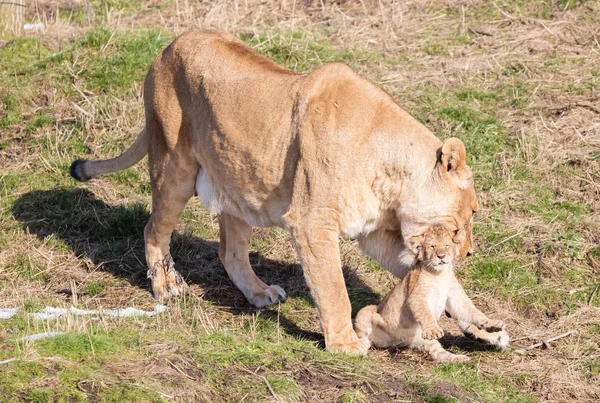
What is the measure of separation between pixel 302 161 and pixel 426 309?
1200 mm

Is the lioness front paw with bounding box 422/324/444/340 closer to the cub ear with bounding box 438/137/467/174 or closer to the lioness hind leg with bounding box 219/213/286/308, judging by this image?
the cub ear with bounding box 438/137/467/174

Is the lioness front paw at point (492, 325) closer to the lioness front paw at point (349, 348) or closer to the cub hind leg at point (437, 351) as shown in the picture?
the cub hind leg at point (437, 351)

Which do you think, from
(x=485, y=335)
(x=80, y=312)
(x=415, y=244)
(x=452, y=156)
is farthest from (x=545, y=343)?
(x=80, y=312)

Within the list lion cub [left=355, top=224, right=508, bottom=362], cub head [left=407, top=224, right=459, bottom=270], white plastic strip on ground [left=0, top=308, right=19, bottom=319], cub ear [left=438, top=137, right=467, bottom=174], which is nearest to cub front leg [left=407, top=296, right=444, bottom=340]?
lion cub [left=355, top=224, right=508, bottom=362]

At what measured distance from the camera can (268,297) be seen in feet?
24.4

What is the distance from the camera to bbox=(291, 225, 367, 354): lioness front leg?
20.1 ft

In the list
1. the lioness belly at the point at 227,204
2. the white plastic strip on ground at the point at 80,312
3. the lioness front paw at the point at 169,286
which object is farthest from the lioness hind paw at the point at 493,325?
the lioness front paw at the point at 169,286

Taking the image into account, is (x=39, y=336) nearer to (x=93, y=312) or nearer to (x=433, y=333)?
(x=93, y=312)

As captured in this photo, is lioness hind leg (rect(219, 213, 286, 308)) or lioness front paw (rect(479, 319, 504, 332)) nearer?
lioness front paw (rect(479, 319, 504, 332))

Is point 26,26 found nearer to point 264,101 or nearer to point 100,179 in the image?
point 100,179

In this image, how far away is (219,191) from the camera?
7020 millimetres

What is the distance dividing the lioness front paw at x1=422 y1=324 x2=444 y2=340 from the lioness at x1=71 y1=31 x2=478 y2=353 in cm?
51

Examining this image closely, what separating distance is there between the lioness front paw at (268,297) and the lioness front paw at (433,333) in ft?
6.03

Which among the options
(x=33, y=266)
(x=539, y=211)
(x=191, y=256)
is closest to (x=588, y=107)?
(x=539, y=211)
